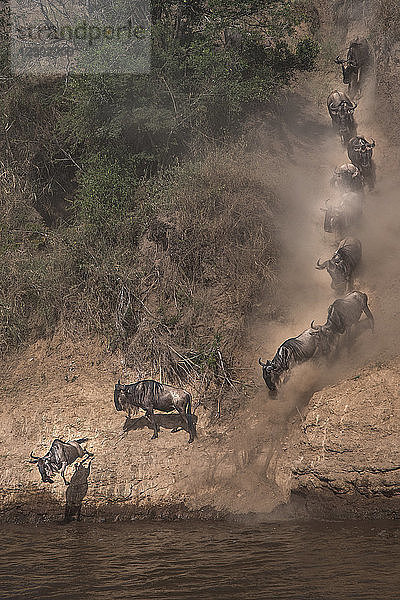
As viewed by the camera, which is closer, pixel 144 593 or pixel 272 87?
pixel 144 593

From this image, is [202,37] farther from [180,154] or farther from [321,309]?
[321,309]

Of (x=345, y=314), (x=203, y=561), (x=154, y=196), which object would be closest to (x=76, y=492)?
(x=203, y=561)

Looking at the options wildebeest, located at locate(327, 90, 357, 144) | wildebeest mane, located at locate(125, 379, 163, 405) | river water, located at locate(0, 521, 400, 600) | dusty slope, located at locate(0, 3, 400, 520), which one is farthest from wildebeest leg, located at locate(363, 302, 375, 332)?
wildebeest, located at locate(327, 90, 357, 144)

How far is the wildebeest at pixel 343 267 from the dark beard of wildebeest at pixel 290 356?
227cm

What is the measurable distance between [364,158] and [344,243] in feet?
11.1

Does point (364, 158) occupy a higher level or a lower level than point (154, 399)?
higher

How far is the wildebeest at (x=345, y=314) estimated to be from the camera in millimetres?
13383

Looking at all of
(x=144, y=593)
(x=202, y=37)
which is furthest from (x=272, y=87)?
(x=144, y=593)

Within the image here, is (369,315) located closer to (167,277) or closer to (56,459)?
(167,277)

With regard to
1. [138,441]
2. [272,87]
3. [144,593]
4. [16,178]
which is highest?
[272,87]

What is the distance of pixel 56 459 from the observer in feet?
39.8

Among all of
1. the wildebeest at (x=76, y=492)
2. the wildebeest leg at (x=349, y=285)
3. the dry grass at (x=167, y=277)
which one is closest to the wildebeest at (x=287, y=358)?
the dry grass at (x=167, y=277)

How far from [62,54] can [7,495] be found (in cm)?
1605

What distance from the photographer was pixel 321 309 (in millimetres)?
14922
